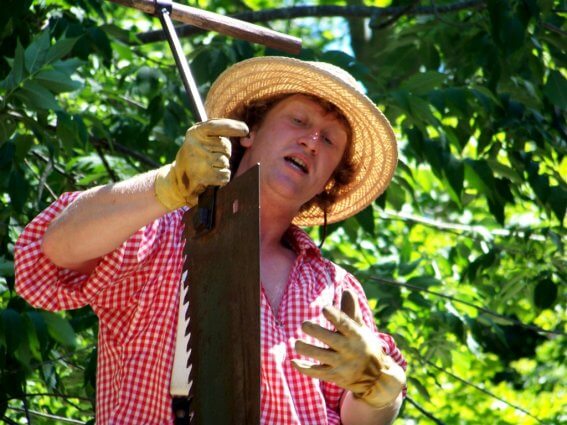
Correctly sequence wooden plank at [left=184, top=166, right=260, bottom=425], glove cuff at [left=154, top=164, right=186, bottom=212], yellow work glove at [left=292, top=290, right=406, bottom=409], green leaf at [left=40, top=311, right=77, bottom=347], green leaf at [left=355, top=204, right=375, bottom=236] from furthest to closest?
1. green leaf at [left=355, top=204, right=375, bottom=236]
2. green leaf at [left=40, top=311, right=77, bottom=347]
3. glove cuff at [left=154, top=164, right=186, bottom=212]
4. yellow work glove at [left=292, top=290, right=406, bottom=409]
5. wooden plank at [left=184, top=166, right=260, bottom=425]

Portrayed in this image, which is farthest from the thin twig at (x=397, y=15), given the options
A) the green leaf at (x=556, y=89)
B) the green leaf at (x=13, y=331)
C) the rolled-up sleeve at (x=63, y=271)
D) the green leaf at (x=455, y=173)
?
the rolled-up sleeve at (x=63, y=271)

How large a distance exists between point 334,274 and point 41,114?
1.51 m

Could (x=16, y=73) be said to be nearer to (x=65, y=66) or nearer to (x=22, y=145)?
(x=65, y=66)

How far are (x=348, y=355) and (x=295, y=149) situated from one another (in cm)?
77

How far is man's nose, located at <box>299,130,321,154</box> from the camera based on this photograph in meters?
3.34

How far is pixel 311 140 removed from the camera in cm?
336

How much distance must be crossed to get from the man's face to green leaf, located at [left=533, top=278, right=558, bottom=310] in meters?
2.01

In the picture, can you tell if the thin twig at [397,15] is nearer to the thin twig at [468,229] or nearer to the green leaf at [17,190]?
the thin twig at [468,229]

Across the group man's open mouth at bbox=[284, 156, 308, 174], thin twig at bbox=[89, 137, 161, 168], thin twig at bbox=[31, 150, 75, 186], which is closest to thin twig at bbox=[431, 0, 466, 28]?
thin twig at bbox=[89, 137, 161, 168]

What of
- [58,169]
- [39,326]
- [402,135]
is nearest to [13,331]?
[39,326]

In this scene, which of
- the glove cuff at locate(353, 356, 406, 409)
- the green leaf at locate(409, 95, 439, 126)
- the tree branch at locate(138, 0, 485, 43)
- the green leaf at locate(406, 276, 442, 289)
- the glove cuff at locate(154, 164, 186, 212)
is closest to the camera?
the glove cuff at locate(154, 164, 186, 212)

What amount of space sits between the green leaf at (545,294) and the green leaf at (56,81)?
2260 mm

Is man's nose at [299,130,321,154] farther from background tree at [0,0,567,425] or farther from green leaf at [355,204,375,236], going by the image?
green leaf at [355,204,375,236]

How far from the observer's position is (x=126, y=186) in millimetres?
2863
